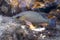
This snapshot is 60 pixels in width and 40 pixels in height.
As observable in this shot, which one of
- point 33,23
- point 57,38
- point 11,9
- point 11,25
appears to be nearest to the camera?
point 11,25

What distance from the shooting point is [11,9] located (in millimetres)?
3965

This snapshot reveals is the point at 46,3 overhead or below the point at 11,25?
overhead

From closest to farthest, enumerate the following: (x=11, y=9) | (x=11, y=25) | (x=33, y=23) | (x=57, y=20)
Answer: (x=11, y=25) < (x=33, y=23) < (x=57, y=20) < (x=11, y=9)

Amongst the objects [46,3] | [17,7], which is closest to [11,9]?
[17,7]

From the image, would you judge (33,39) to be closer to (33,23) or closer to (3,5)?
(33,23)

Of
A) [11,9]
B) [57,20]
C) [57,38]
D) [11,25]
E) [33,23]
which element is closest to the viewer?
[11,25]

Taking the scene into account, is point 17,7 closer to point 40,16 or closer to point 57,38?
point 40,16

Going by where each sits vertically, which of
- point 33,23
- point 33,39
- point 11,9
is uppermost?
point 11,9

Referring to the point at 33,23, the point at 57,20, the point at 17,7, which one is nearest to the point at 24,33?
the point at 33,23

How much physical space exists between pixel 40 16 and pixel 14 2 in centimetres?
94

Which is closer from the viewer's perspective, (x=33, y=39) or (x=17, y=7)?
(x=33, y=39)

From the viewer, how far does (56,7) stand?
401 centimetres

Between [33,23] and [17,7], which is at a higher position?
[17,7]

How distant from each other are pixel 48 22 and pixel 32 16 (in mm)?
324
